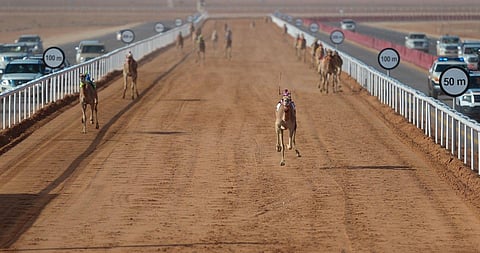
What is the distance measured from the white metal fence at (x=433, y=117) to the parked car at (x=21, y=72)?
1079 centimetres

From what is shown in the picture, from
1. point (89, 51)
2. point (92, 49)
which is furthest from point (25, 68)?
point (92, 49)

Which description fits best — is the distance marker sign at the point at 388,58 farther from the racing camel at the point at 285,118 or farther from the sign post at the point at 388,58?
the racing camel at the point at 285,118

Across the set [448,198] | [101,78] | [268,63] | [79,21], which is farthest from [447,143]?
[79,21]

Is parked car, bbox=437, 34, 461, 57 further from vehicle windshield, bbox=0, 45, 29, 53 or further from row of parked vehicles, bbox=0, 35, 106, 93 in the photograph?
vehicle windshield, bbox=0, 45, 29, 53

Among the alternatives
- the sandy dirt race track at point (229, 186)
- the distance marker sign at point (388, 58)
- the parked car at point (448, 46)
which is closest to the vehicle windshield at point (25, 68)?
the sandy dirt race track at point (229, 186)

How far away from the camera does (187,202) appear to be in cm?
1489

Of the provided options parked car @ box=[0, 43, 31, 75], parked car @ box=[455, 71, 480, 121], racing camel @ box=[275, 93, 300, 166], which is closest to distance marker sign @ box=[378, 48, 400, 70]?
parked car @ box=[455, 71, 480, 121]

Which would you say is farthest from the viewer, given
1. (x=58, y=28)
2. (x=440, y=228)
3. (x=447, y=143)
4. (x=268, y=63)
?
(x=58, y=28)

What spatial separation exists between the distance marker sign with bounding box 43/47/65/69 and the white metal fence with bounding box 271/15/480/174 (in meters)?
9.12

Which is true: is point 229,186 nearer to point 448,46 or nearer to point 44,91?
point 44,91

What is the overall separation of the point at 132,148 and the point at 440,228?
28.8 ft

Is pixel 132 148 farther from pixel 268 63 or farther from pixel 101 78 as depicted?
pixel 268 63

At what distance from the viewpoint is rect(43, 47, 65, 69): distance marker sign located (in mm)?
29938

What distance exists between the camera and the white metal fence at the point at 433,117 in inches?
703
